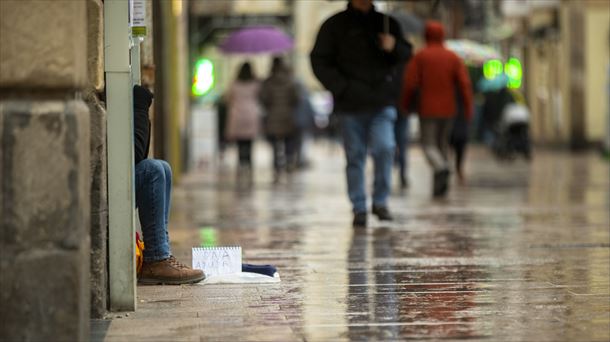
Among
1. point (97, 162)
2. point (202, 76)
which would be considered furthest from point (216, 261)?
point (202, 76)

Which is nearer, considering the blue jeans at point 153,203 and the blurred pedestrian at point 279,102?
the blue jeans at point 153,203

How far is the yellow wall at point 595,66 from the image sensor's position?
36531mm

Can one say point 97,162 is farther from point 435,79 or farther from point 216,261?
point 435,79

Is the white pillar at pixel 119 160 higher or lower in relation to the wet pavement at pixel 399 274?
higher

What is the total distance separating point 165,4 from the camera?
18.6 meters

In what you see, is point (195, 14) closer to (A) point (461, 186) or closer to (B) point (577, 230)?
(A) point (461, 186)

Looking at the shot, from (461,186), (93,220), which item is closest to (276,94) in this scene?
(461,186)

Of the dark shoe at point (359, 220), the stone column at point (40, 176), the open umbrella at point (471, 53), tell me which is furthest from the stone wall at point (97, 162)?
the open umbrella at point (471, 53)

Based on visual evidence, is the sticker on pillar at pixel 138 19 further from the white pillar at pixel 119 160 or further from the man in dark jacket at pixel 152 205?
the white pillar at pixel 119 160

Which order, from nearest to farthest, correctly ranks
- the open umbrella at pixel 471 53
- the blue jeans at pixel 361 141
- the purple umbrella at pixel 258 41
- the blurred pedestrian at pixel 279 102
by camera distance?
1. the blue jeans at pixel 361 141
2. the blurred pedestrian at pixel 279 102
3. the open umbrella at pixel 471 53
4. the purple umbrella at pixel 258 41

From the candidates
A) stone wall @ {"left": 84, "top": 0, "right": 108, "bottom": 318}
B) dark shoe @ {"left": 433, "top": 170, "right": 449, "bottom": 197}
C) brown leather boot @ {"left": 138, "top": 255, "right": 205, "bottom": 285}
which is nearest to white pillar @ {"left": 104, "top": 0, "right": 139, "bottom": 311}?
stone wall @ {"left": 84, "top": 0, "right": 108, "bottom": 318}

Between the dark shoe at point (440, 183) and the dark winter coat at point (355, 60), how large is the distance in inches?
185

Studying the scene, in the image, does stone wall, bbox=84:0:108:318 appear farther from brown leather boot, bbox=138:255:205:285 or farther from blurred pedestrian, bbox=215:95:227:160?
blurred pedestrian, bbox=215:95:227:160

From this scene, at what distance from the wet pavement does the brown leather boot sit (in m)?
0.08
